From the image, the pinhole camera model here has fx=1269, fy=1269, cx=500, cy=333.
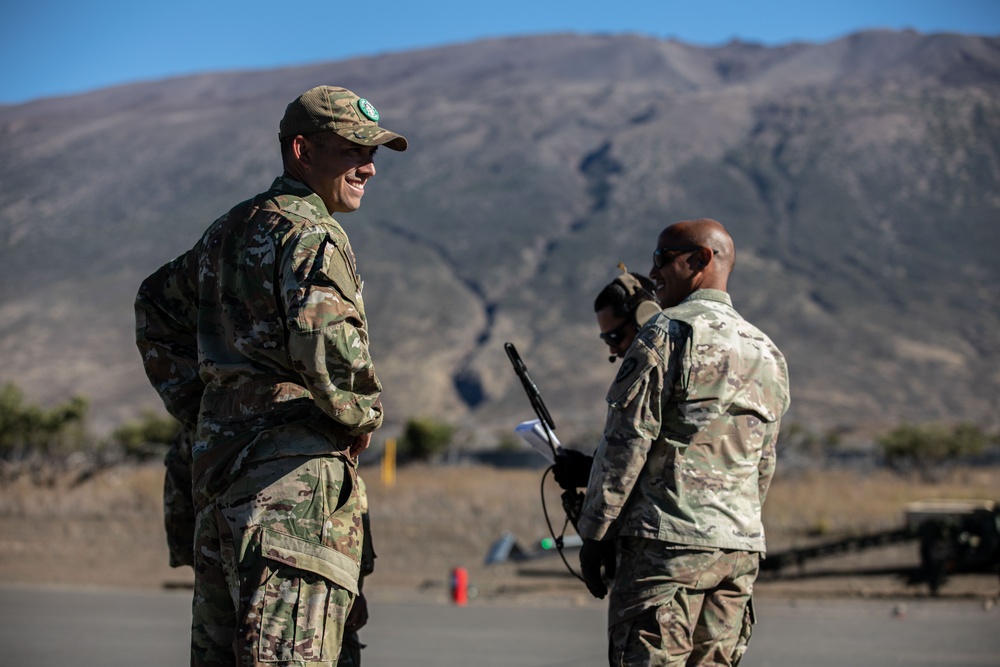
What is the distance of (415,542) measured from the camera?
18688 millimetres

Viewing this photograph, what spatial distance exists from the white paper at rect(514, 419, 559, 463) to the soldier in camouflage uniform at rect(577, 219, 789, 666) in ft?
2.20

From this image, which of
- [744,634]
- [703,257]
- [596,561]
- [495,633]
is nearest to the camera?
[596,561]

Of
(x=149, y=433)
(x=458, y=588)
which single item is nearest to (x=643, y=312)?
(x=458, y=588)

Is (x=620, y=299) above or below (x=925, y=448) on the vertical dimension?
below

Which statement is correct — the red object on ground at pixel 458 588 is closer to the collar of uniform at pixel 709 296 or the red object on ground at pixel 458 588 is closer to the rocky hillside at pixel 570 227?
the collar of uniform at pixel 709 296

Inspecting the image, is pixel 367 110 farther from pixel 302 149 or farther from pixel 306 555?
pixel 306 555

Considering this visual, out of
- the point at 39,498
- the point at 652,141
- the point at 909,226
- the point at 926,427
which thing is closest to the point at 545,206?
the point at 652,141

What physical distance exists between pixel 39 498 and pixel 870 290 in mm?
82588

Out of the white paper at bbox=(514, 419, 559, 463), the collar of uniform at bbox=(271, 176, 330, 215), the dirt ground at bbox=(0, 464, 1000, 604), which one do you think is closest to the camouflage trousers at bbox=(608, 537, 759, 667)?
the white paper at bbox=(514, 419, 559, 463)

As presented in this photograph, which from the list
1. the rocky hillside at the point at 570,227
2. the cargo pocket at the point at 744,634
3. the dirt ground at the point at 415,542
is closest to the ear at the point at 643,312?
the cargo pocket at the point at 744,634

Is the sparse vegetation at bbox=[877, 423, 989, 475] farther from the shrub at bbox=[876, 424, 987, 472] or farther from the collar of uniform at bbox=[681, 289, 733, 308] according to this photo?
the collar of uniform at bbox=[681, 289, 733, 308]

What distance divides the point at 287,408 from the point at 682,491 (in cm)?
131

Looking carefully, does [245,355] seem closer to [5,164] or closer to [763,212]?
[763,212]

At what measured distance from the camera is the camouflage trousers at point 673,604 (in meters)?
3.98
